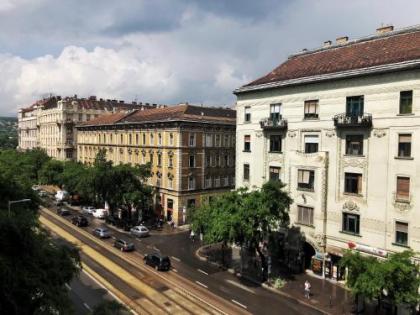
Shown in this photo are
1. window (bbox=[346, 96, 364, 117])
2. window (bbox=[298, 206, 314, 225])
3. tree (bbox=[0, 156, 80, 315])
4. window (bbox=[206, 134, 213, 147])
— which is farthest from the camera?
window (bbox=[206, 134, 213, 147])

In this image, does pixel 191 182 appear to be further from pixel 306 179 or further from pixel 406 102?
pixel 406 102

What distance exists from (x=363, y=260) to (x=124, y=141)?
53.0 meters

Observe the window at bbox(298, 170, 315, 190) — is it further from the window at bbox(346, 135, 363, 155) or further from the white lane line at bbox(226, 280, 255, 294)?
the white lane line at bbox(226, 280, 255, 294)

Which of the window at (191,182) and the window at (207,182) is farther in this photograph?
the window at (207,182)

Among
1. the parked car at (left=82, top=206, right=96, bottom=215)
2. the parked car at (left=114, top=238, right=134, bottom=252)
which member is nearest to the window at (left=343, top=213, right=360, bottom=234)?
the parked car at (left=114, top=238, right=134, bottom=252)

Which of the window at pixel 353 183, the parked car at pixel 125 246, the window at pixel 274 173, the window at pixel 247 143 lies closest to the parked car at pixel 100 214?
the parked car at pixel 125 246

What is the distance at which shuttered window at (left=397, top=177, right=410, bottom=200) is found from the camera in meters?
29.7

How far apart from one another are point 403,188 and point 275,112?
15570 mm

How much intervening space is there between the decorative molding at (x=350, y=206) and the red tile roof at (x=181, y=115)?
30.9 meters

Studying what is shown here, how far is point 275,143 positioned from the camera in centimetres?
4022

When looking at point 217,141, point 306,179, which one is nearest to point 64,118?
point 217,141

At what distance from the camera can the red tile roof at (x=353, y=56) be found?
1248 inches

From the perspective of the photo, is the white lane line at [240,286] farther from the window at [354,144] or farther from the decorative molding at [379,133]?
the decorative molding at [379,133]

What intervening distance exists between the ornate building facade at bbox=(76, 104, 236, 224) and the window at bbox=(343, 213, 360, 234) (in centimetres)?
2744
